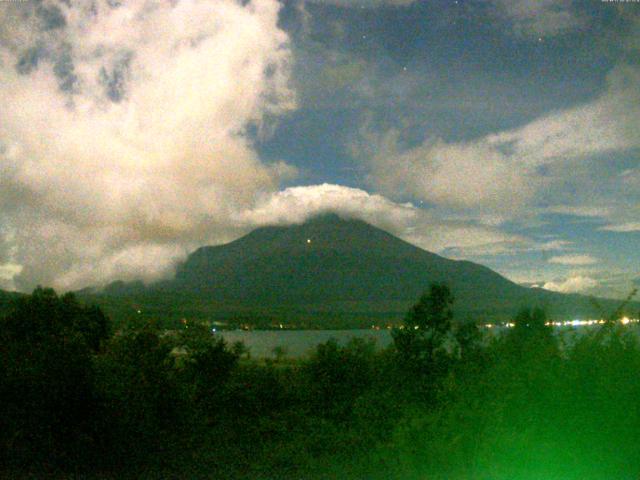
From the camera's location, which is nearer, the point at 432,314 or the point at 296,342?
the point at 432,314

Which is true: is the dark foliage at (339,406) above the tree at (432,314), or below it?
below

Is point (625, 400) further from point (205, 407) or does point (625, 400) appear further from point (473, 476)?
point (205, 407)

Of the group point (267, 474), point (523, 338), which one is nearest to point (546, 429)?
point (523, 338)

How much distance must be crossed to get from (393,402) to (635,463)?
5.04m

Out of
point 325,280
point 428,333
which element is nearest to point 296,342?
point 428,333

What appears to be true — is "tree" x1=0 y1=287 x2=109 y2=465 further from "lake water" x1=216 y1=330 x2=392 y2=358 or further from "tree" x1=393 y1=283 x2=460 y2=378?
"tree" x1=393 y1=283 x2=460 y2=378

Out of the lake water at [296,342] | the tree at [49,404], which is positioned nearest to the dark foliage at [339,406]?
the tree at [49,404]

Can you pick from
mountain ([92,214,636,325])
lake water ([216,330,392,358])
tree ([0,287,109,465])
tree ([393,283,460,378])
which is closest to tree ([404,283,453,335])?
tree ([393,283,460,378])

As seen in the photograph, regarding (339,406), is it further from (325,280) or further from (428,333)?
(325,280)

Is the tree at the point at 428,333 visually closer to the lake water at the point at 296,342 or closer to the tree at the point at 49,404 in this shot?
the lake water at the point at 296,342

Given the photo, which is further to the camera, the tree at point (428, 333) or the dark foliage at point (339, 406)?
the tree at point (428, 333)

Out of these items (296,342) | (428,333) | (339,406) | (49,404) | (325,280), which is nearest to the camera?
(49,404)

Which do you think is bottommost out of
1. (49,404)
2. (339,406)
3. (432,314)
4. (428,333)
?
(339,406)

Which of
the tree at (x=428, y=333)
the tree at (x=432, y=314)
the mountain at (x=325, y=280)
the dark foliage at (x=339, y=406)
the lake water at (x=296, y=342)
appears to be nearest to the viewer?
the dark foliage at (x=339, y=406)
